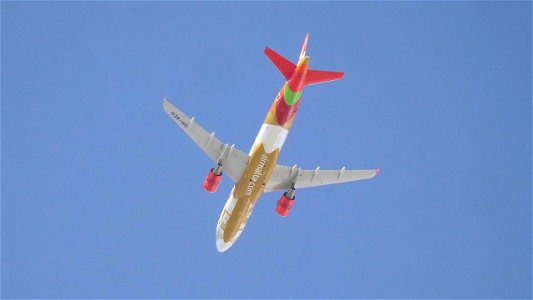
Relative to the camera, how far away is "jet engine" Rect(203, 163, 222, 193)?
226 ft

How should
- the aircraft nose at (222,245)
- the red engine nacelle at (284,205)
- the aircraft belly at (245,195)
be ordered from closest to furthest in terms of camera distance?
the aircraft belly at (245,195)
the red engine nacelle at (284,205)
the aircraft nose at (222,245)

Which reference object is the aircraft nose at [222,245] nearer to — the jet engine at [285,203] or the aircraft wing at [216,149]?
the jet engine at [285,203]

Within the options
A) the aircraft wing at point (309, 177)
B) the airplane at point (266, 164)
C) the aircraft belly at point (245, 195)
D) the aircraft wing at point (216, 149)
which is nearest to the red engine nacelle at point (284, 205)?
the airplane at point (266, 164)

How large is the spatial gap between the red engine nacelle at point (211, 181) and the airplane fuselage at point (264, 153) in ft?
5.60

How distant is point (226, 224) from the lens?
70.5m

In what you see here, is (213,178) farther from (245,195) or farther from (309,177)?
(309,177)

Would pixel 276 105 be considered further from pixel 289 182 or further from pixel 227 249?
pixel 227 249

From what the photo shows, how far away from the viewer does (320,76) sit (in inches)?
2584

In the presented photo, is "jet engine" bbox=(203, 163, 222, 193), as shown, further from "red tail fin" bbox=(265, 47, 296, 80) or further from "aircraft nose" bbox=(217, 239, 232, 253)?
"red tail fin" bbox=(265, 47, 296, 80)

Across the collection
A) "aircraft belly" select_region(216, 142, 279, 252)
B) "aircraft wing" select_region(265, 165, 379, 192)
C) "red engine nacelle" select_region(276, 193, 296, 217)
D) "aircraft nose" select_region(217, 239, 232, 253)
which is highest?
"aircraft wing" select_region(265, 165, 379, 192)

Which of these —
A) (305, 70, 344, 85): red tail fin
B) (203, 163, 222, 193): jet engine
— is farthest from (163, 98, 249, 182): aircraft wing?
(305, 70, 344, 85): red tail fin

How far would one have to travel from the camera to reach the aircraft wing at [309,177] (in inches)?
2825

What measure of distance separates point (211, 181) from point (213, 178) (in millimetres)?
319

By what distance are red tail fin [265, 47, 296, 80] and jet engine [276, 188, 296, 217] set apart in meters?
11.4
